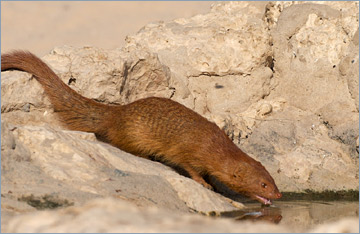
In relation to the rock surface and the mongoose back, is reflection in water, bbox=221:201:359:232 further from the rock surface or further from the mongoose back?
the mongoose back

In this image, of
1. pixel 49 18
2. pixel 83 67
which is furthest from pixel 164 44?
pixel 49 18

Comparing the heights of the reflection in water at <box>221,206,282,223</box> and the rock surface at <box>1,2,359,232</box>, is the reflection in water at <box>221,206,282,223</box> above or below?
below

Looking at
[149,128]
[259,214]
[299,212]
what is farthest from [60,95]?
[299,212]

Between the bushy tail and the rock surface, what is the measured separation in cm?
11

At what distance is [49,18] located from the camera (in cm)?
1741

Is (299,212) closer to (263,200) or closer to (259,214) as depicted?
(259,214)

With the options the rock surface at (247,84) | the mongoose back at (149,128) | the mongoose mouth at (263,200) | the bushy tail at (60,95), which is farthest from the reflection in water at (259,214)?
the bushy tail at (60,95)

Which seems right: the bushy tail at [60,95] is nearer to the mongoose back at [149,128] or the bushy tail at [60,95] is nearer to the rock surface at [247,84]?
the mongoose back at [149,128]

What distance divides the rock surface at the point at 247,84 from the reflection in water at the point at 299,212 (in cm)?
27

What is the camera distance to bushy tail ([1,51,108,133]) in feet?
26.0

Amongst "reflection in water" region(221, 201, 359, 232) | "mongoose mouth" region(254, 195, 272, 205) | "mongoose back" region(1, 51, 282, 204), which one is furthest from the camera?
"mongoose back" region(1, 51, 282, 204)

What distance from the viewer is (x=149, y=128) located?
789 cm

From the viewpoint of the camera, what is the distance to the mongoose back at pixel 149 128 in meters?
7.82

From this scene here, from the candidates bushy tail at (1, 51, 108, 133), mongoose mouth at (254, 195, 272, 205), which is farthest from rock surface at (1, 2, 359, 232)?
mongoose mouth at (254, 195, 272, 205)
